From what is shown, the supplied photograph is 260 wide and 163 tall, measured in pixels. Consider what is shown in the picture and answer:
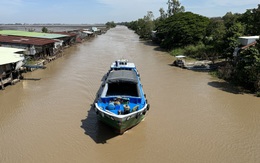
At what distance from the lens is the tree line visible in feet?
52.5

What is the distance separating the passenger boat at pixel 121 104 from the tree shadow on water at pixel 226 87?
868cm

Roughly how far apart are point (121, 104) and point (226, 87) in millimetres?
11152

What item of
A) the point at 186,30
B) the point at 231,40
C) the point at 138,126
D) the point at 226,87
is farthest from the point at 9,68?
the point at 186,30

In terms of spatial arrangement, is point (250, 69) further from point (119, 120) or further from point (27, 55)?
point (27, 55)

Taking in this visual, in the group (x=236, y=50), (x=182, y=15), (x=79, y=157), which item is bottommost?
(x=79, y=157)

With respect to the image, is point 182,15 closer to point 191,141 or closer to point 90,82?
point 90,82

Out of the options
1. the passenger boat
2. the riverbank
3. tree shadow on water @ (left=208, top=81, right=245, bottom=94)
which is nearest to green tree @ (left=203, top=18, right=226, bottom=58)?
tree shadow on water @ (left=208, top=81, right=245, bottom=94)

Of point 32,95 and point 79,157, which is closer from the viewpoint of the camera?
point 79,157

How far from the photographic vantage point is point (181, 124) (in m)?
11.8

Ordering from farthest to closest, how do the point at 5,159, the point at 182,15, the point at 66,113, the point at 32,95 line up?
the point at 182,15
the point at 32,95
the point at 66,113
the point at 5,159

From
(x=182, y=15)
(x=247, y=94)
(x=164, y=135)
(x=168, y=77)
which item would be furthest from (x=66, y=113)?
(x=182, y=15)

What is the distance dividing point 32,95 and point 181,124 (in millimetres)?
11261

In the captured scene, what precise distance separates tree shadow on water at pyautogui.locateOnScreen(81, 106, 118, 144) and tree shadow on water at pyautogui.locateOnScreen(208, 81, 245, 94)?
36.2ft

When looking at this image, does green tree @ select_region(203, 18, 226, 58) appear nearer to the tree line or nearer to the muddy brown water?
the tree line
